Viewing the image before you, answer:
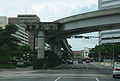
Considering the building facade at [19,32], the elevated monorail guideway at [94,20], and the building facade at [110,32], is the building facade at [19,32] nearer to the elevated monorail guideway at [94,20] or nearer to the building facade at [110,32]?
the building facade at [110,32]

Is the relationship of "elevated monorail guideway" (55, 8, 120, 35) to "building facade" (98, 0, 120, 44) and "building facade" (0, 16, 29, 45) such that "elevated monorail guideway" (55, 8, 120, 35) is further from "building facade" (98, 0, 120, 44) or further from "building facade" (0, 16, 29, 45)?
"building facade" (98, 0, 120, 44)

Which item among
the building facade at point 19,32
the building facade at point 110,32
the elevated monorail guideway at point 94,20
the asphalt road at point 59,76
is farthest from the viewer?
the building facade at point 110,32

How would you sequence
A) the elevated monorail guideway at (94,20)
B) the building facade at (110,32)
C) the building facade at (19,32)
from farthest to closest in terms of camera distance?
the building facade at (110,32)
the building facade at (19,32)
the elevated monorail guideway at (94,20)

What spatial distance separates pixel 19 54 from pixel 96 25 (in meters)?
31.5

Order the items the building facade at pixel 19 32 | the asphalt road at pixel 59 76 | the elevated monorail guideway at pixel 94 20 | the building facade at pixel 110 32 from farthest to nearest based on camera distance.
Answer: the building facade at pixel 110 32
the building facade at pixel 19 32
the elevated monorail guideway at pixel 94 20
the asphalt road at pixel 59 76

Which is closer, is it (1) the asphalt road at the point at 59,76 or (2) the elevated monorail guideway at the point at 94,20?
(1) the asphalt road at the point at 59,76

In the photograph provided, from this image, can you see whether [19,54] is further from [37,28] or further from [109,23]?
[109,23]

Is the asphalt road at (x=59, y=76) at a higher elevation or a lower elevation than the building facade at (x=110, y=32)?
lower

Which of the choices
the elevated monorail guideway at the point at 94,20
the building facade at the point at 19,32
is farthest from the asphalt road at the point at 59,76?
the building facade at the point at 19,32

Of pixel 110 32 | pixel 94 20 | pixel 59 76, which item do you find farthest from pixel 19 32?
pixel 59 76

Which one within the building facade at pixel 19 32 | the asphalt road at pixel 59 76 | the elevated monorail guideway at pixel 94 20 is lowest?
the asphalt road at pixel 59 76

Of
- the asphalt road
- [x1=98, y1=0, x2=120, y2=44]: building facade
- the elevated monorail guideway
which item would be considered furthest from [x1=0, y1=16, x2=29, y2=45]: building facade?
the asphalt road

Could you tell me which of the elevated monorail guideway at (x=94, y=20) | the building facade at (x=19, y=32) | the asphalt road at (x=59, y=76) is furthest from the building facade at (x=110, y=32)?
the asphalt road at (x=59, y=76)

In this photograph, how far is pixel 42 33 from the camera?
43.1m
